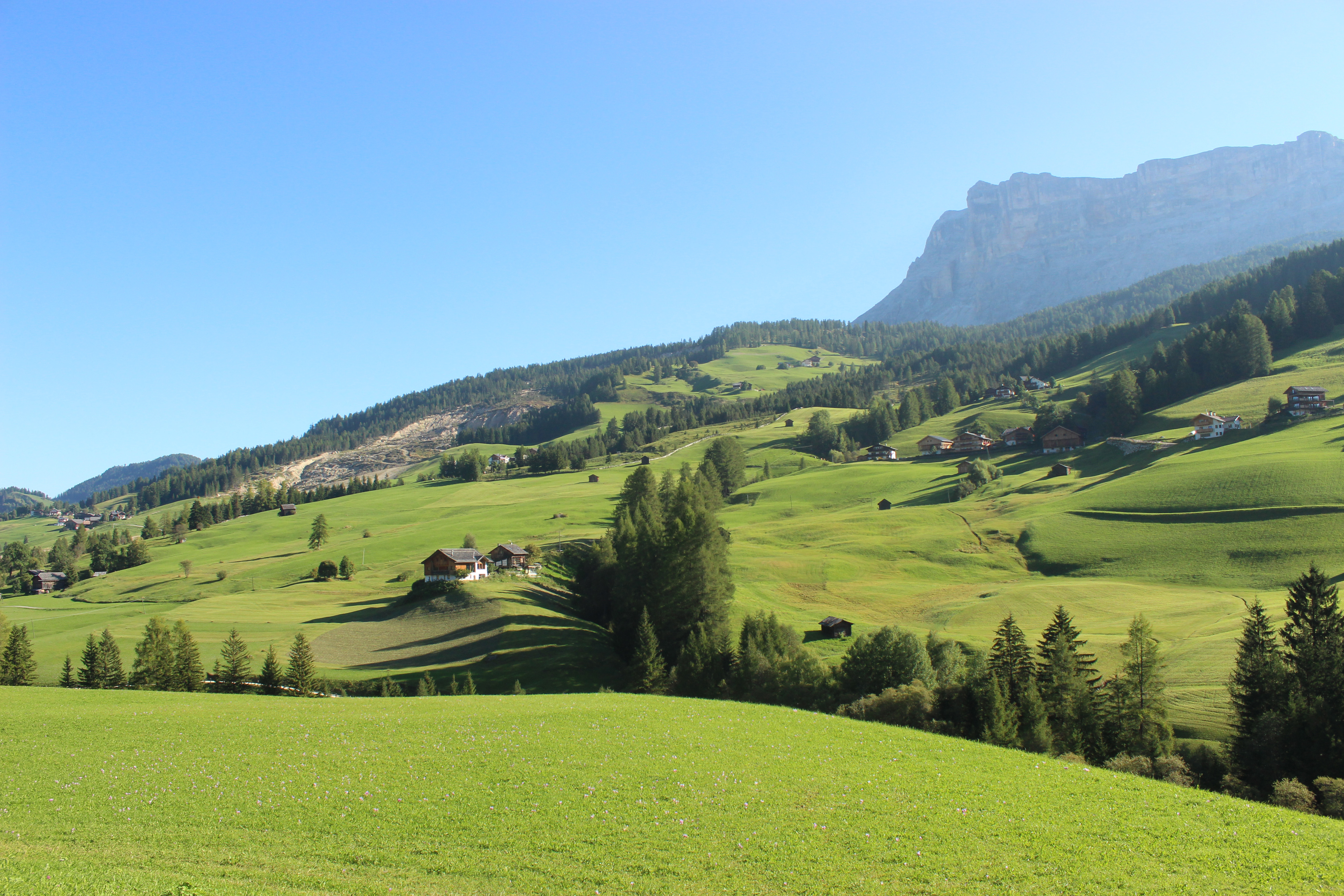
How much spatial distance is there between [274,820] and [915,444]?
180196 millimetres

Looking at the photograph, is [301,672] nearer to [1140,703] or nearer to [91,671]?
[91,671]

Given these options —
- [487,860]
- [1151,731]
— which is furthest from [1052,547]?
[487,860]

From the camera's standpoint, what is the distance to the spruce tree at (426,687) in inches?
2050

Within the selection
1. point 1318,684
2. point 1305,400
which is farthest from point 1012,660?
point 1305,400

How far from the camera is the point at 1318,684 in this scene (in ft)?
108

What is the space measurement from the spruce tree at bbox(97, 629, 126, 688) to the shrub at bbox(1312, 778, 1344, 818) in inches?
2612

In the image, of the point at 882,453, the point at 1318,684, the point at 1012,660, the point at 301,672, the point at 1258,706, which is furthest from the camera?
the point at 882,453

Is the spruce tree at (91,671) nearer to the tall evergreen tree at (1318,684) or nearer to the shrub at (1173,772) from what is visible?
the shrub at (1173,772)

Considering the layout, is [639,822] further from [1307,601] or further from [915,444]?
[915,444]

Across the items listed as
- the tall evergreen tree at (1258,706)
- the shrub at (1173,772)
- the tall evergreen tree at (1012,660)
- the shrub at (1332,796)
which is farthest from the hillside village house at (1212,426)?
the shrub at (1332,796)

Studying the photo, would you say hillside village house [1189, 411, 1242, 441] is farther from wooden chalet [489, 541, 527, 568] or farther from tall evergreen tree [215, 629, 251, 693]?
tall evergreen tree [215, 629, 251, 693]

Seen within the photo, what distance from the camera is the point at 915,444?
7160 inches

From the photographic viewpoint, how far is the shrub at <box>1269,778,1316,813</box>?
871 inches

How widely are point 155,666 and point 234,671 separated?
5.86 meters
